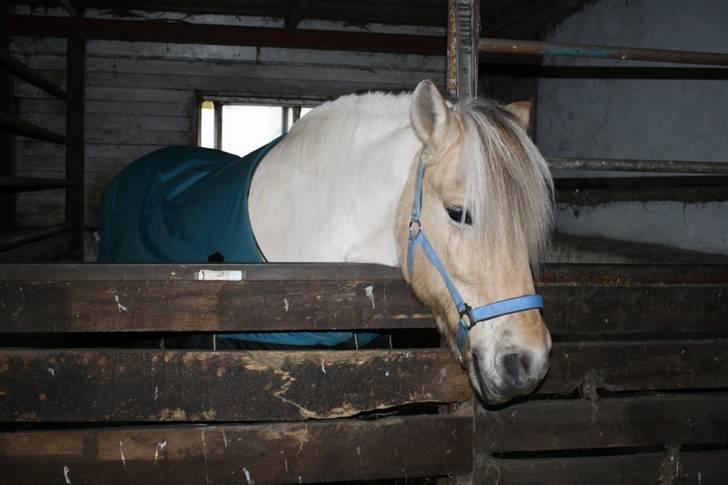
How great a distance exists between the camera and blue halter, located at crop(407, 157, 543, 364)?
55.8 inches

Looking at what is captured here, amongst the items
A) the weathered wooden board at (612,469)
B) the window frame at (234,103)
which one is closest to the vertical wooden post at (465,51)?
the weathered wooden board at (612,469)

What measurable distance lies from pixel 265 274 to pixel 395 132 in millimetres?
587

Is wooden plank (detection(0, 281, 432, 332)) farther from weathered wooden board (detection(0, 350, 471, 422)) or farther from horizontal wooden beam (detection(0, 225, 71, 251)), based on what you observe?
horizontal wooden beam (detection(0, 225, 71, 251))

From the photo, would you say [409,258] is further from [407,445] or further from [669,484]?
[669,484]

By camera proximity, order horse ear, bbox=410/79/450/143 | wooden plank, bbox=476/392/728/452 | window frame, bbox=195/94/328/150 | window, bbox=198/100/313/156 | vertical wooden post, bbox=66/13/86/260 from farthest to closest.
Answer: window, bbox=198/100/313/156 < window frame, bbox=195/94/328/150 < vertical wooden post, bbox=66/13/86/260 < wooden plank, bbox=476/392/728/452 < horse ear, bbox=410/79/450/143

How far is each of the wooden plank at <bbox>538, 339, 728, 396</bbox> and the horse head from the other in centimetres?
37

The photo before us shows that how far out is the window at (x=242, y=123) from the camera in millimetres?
5711

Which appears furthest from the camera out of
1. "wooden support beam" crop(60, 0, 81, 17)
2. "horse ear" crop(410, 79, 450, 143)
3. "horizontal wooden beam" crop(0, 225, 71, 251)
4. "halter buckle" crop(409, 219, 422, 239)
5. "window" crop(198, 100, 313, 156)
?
"window" crop(198, 100, 313, 156)

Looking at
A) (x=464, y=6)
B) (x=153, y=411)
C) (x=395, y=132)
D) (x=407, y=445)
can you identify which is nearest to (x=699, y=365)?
(x=407, y=445)

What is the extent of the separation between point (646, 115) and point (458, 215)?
3.27 metres

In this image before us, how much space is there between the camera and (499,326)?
1.43m

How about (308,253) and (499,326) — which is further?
(308,253)

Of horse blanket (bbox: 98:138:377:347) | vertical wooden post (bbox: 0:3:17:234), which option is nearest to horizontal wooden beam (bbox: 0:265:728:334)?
horse blanket (bbox: 98:138:377:347)

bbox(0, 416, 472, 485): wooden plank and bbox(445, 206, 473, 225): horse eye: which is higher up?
bbox(445, 206, 473, 225): horse eye
